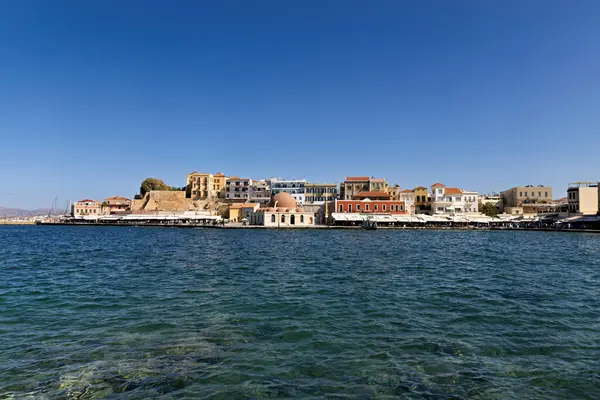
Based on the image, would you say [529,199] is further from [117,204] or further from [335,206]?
[117,204]

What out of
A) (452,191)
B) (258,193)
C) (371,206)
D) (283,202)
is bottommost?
(371,206)

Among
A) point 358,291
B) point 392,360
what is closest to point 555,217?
point 358,291

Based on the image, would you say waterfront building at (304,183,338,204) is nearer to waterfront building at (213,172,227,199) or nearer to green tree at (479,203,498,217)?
waterfront building at (213,172,227,199)

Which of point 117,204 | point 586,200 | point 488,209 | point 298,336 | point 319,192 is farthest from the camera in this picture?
point 117,204

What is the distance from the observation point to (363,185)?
2657 inches

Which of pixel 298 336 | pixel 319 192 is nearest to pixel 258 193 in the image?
pixel 319 192

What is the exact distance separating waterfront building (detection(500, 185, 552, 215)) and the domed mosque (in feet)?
122

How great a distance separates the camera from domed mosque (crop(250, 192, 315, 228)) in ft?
188

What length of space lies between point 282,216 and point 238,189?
20.9 m

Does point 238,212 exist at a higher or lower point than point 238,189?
lower

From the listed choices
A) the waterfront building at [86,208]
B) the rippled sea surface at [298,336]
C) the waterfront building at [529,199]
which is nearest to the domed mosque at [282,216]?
the waterfront building at [529,199]

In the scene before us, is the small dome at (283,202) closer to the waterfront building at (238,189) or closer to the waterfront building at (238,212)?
the waterfront building at (238,212)

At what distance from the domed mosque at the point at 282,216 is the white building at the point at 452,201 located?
22594 millimetres

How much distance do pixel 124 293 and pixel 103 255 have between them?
12528 millimetres
